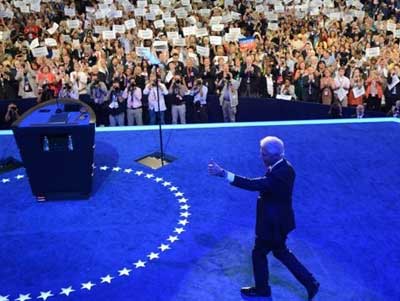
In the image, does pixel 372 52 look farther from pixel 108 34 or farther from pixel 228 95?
pixel 108 34

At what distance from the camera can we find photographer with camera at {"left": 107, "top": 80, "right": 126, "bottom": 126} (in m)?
11.1

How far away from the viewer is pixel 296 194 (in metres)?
7.75

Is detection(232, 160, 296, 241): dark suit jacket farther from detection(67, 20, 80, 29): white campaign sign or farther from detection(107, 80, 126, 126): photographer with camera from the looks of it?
detection(67, 20, 80, 29): white campaign sign

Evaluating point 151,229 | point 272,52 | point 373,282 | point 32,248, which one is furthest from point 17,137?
point 272,52

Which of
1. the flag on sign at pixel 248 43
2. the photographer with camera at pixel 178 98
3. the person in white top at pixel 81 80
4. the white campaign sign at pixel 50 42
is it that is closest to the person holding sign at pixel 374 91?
the flag on sign at pixel 248 43

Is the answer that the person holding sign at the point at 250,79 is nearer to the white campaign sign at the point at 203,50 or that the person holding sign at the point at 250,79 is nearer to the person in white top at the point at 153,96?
the white campaign sign at the point at 203,50

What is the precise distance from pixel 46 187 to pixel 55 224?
0.70 m

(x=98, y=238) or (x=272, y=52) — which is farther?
(x=272, y=52)

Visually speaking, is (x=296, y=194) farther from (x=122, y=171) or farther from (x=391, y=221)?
(x=122, y=171)

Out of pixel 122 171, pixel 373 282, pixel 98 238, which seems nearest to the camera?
pixel 373 282

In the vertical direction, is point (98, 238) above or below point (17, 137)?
below

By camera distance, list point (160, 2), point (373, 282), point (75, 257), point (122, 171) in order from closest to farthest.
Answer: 1. point (373, 282)
2. point (75, 257)
3. point (122, 171)
4. point (160, 2)

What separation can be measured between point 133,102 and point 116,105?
0.35 meters

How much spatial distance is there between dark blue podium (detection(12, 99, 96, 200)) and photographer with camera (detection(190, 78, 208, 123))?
160 inches
